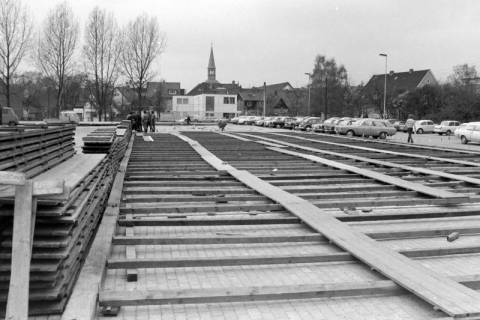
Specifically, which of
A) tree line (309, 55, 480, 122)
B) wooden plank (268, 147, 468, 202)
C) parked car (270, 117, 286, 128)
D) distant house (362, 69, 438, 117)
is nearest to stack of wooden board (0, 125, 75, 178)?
wooden plank (268, 147, 468, 202)

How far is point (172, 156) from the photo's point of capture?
1650 centimetres

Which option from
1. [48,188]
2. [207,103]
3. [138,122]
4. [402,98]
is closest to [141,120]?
[138,122]

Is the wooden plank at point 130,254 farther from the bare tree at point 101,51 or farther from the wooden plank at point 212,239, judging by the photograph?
the bare tree at point 101,51

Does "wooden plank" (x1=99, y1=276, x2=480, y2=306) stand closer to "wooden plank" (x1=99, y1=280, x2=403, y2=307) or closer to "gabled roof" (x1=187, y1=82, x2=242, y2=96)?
"wooden plank" (x1=99, y1=280, x2=403, y2=307)

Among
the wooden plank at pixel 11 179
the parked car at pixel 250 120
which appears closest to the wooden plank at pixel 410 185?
the wooden plank at pixel 11 179

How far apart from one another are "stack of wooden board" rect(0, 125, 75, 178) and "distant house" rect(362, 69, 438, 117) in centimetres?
7066

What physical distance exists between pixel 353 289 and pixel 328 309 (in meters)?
0.40

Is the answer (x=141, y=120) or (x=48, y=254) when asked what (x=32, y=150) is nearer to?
(x=48, y=254)

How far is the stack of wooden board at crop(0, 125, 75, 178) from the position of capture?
5169 mm

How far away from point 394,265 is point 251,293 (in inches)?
72.8

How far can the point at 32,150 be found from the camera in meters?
6.14

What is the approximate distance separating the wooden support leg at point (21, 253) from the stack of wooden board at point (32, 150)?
153 cm

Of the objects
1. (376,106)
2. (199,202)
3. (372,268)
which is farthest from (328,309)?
(376,106)

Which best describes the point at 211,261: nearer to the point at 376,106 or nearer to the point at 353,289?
the point at 353,289
